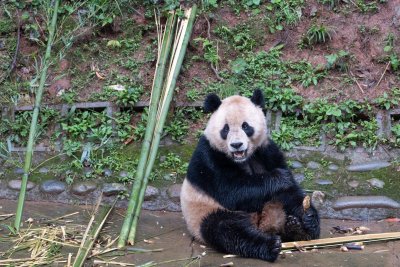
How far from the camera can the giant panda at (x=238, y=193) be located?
4.80m

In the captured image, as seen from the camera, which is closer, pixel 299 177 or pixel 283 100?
pixel 299 177

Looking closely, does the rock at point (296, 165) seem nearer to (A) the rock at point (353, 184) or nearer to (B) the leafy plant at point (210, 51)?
(A) the rock at point (353, 184)

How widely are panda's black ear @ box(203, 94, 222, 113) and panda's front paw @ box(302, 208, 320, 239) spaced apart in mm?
1263

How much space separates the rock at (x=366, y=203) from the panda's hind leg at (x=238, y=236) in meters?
1.52

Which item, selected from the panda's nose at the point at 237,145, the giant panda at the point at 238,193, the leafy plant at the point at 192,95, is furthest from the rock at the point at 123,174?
the panda's nose at the point at 237,145

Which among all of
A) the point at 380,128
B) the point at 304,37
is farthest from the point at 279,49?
the point at 380,128

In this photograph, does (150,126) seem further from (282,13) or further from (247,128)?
(282,13)

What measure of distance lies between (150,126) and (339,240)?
2145 millimetres

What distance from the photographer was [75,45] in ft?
26.9

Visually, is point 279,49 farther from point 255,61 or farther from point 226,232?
point 226,232

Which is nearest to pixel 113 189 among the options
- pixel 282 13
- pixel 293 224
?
pixel 293 224

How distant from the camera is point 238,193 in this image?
4887 millimetres

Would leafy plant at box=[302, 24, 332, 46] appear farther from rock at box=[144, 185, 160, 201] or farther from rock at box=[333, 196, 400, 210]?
rock at box=[144, 185, 160, 201]

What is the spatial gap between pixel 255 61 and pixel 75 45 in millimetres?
2658
